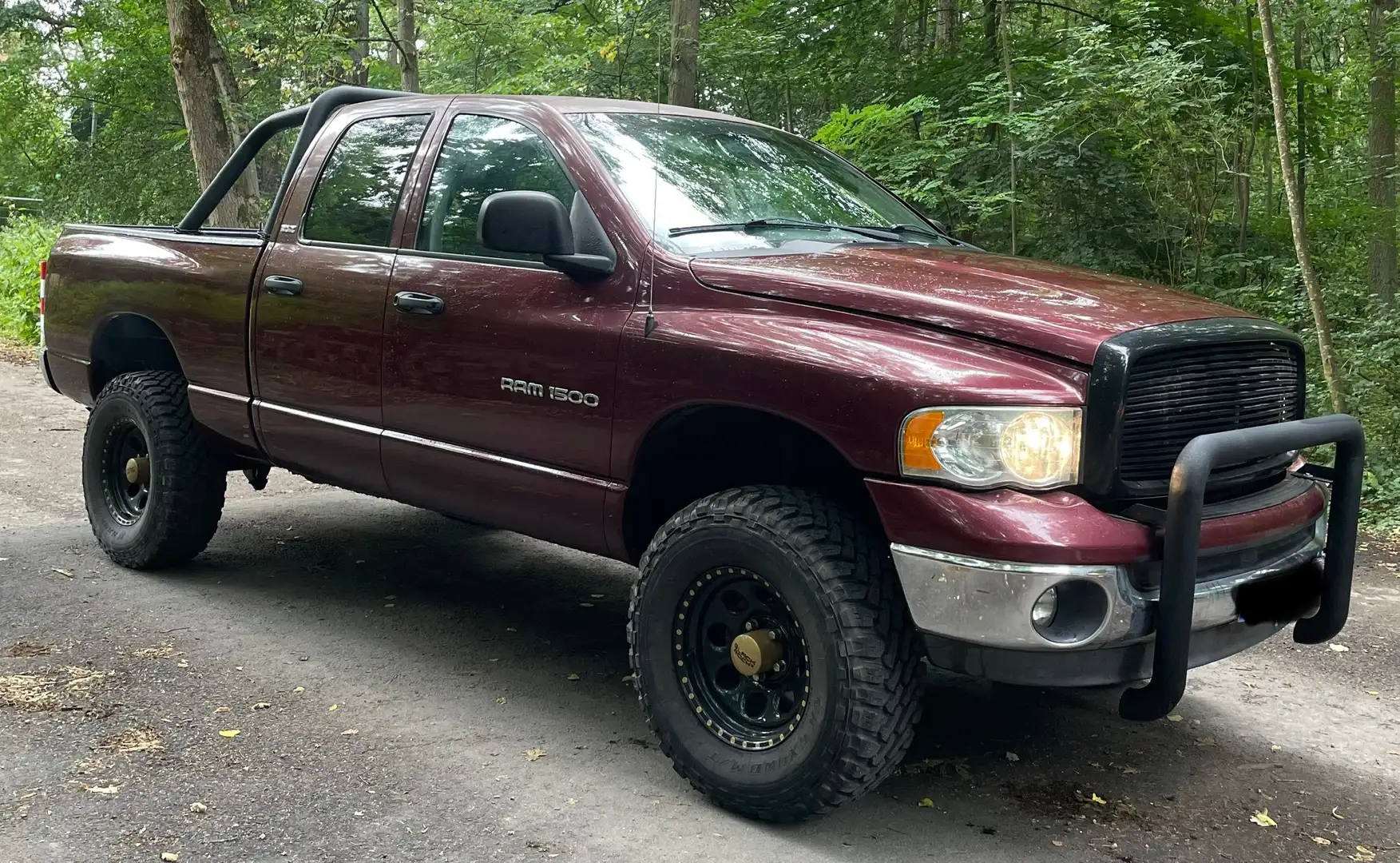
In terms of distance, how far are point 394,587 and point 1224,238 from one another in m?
9.31

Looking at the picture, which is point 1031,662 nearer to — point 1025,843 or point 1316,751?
point 1025,843

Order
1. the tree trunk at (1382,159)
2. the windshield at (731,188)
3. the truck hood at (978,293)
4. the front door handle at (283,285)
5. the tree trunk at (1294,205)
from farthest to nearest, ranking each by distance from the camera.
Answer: the tree trunk at (1382,159) → the tree trunk at (1294,205) → the front door handle at (283,285) → the windshield at (731,188) → the truck hood at (978,293)

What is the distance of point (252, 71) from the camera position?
69.9 feet

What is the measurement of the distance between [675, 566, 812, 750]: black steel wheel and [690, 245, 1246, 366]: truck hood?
0.79 m

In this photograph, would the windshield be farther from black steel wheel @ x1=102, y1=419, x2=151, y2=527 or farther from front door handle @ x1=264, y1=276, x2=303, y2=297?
black steel wheel @ x1=102, y1=419, x2=151, y2=527

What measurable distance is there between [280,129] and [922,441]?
4.07 meters

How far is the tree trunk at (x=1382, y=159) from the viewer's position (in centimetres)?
1136

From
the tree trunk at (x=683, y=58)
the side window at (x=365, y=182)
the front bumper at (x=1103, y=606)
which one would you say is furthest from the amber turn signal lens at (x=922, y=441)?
the tree trunk at (x=683, y=58)

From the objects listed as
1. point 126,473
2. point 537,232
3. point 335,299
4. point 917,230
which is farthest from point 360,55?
point 537,232

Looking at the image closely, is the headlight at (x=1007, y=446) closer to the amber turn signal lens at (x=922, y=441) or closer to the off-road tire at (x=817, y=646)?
the amber turn signal lens at (x=922, y=441)

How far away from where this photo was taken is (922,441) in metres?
2.95

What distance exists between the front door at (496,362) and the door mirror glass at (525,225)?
0.57 ft

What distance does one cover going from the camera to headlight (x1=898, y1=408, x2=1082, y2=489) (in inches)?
114

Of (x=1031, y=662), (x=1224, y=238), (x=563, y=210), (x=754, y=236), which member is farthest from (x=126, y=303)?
(x=1224, y=238)
